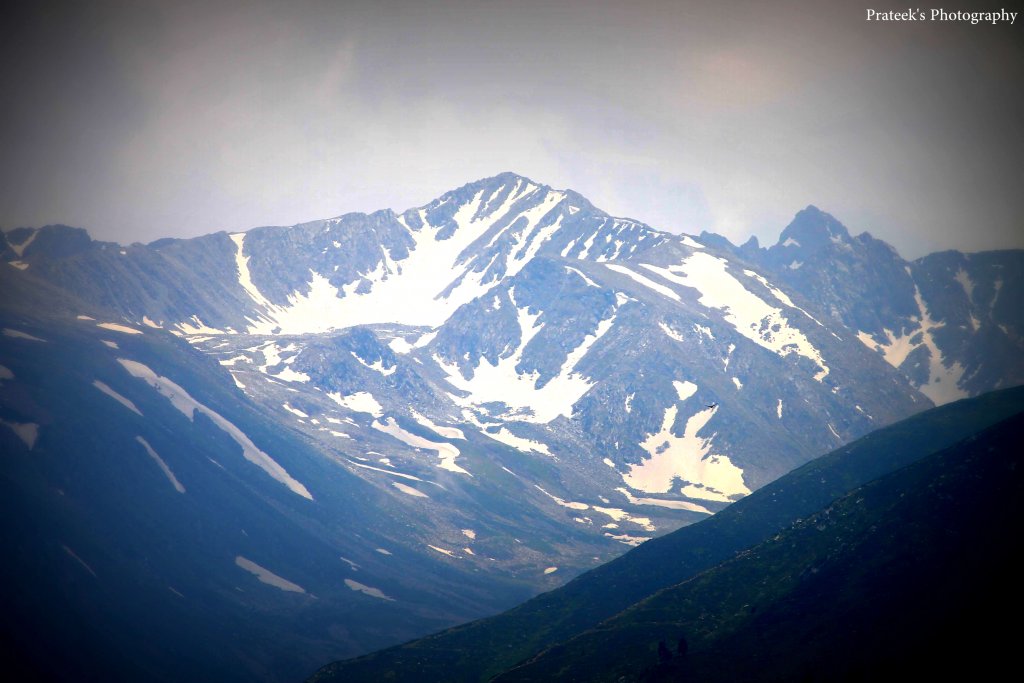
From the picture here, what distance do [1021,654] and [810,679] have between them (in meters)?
36.5

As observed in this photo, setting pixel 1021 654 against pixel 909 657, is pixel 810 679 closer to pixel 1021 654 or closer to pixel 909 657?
pixel 909 657

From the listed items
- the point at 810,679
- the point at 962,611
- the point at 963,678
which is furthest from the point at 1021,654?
the point at 810,679

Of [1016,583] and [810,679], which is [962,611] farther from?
[810,679]

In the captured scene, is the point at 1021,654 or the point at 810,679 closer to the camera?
the point at 1021,654

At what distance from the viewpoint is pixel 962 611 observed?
197500mm

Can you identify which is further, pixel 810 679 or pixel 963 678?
pixel 810 679

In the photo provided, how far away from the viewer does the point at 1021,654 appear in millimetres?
175500

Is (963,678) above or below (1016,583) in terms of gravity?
below

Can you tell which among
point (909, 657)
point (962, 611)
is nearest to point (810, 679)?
point (909, 657)

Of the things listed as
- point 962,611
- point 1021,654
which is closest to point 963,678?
point 1021,654

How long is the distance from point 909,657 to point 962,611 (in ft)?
51.8

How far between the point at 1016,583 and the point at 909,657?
83.6 feet

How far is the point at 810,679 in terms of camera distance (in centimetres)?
19562

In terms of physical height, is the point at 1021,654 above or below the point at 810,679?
above
